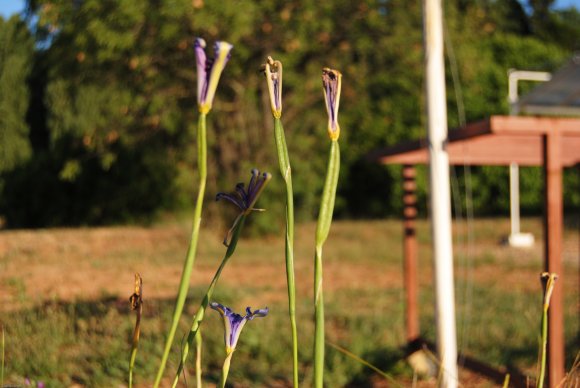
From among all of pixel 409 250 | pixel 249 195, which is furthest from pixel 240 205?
pixel 409 250

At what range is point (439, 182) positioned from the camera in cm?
363

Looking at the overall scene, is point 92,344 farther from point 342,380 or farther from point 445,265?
point 445,265

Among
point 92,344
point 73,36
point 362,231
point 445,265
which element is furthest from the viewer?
point 362,231

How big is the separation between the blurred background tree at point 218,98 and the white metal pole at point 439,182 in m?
2.89

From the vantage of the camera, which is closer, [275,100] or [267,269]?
[275,100]

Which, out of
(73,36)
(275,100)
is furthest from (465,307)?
(73,36)

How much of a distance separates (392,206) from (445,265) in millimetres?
12432

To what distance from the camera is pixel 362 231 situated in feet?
42.9

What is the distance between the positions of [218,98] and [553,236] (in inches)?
356

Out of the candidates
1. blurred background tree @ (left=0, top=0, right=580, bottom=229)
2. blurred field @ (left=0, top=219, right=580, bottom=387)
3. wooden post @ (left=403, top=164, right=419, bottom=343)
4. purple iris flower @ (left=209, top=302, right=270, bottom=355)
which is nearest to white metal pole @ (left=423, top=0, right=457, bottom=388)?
blurred field @ (left=0, top=219, right=580, bottom=387)

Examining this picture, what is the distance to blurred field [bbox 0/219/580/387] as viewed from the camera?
4086 mm

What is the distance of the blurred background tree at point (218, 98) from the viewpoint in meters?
10.3

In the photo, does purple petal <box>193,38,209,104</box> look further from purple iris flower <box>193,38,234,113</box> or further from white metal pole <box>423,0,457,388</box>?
white metal pole <box>423,0,457,388</box>

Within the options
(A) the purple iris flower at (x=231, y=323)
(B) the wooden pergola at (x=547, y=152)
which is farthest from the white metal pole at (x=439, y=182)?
(A) the purple iris flower at (x=231, y=323)
